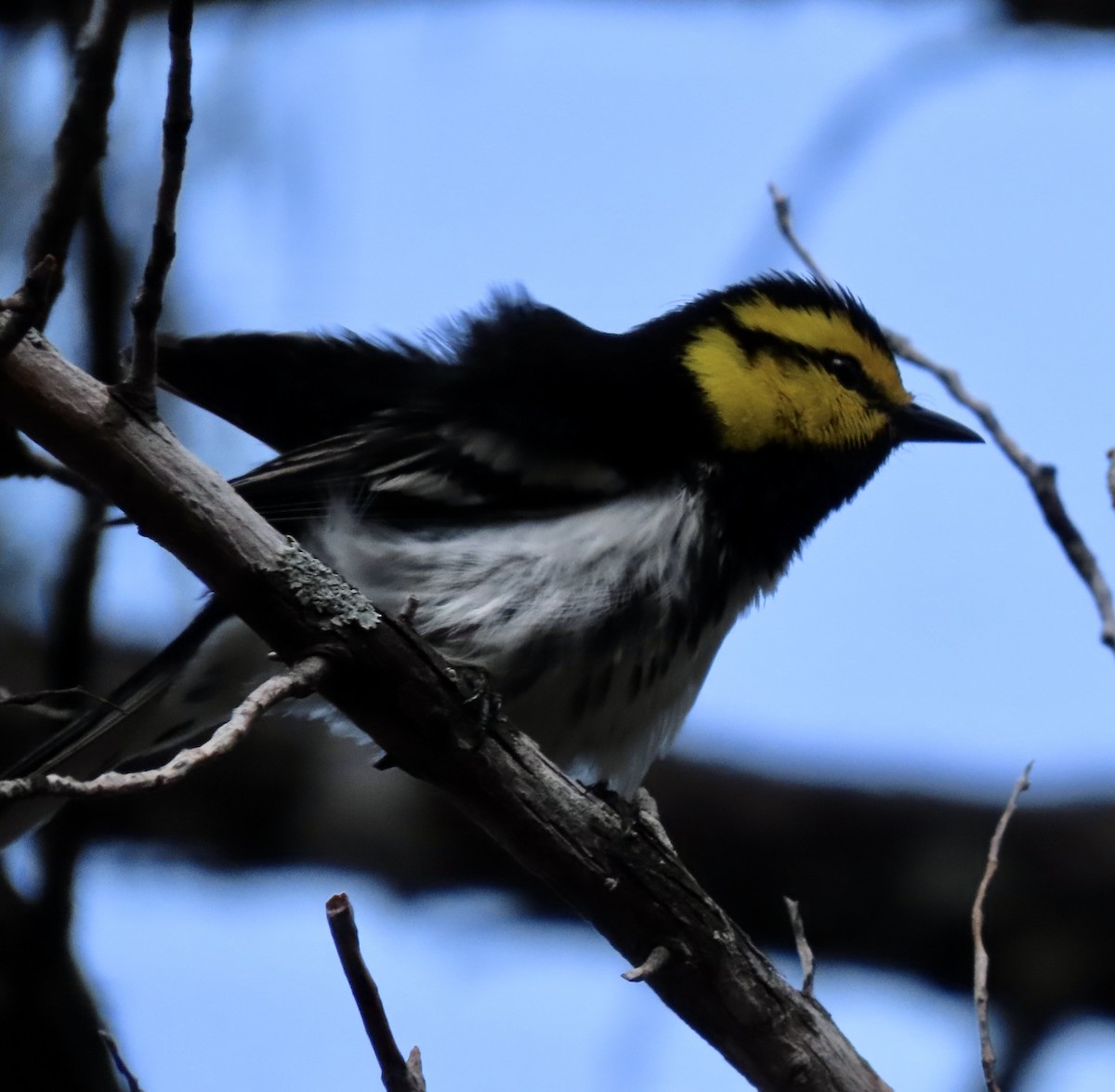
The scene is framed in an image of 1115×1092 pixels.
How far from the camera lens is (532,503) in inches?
161

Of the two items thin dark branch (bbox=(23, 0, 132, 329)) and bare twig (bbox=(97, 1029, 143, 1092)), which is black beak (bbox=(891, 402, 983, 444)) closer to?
thin dark branch (bbox=(23, 0, 132, 329))

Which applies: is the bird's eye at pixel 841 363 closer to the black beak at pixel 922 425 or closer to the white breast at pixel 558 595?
the black beak at pixel 922 425

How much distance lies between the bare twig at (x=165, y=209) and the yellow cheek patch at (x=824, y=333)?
96.1 inches

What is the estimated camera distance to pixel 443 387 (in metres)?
4.26

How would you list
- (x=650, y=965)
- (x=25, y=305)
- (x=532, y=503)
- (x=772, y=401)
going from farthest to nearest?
(x=772, y=401) < (x=532, y=503) < (x=650, y=965) < (x=25, y=305)

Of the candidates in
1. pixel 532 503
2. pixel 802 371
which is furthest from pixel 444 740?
pixel 802 371

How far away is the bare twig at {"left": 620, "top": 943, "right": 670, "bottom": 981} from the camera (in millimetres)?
3079

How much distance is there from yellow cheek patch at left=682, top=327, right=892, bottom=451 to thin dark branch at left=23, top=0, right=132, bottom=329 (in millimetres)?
1864

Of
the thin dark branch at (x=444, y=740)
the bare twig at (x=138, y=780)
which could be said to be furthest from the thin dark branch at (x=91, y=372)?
the bare twig at (x=138, y=780)

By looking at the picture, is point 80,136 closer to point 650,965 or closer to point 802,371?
point 650,965

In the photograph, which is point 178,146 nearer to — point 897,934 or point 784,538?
point 784,538

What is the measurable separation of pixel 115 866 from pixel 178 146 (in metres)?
4.58

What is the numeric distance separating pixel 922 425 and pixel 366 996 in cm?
301

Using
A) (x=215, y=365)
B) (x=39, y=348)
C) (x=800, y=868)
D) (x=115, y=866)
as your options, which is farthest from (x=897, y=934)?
(x=39, y=348)
